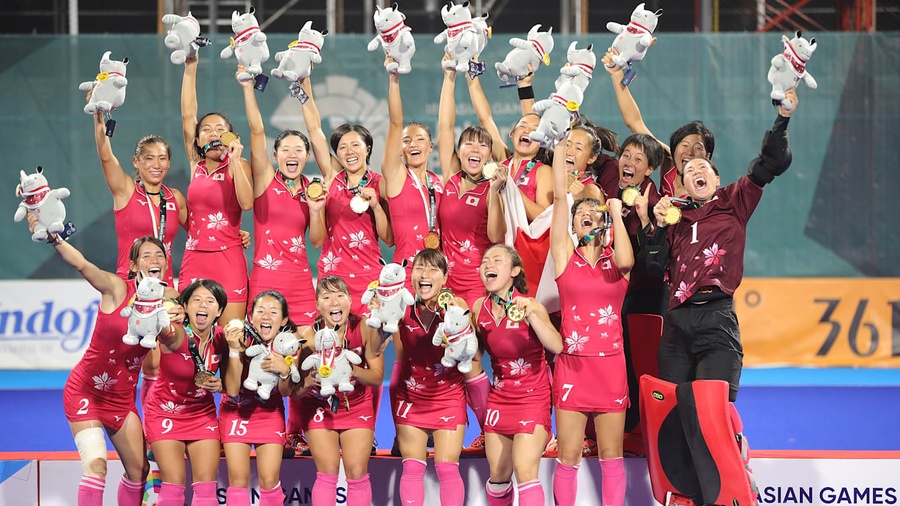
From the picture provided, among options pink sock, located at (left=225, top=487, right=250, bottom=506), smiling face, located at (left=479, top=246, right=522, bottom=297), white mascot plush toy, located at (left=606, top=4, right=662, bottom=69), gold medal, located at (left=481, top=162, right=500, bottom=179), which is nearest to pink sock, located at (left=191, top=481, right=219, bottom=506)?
pink sock, located at (left=225, top=487, right=250, bottom=506)

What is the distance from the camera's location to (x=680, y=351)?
4.44 metres

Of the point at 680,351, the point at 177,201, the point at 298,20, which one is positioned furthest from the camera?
the point at 298,20

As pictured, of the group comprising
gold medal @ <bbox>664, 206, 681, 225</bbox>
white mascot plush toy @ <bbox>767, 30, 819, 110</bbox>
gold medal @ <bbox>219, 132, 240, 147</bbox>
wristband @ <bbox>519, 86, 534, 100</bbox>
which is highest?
wristband @ <bbox>519, 86, 534, 100</bbox>

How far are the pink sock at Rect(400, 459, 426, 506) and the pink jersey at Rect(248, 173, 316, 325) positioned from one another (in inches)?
41.2

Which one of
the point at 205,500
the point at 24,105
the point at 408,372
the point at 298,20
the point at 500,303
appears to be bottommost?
the point at 205,500

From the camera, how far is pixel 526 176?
5121 mm

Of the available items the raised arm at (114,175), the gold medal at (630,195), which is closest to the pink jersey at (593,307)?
the gold medal at (630,195)

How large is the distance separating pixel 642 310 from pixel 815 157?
4929 millimetres

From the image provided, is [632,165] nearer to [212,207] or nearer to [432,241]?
[432,241]

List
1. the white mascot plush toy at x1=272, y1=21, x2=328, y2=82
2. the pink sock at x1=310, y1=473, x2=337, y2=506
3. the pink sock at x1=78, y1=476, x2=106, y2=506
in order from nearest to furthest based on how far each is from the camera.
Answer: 1. the pink sock at x1=310, y1=473, x2=337, y2=506
2. the pink sock at x1=78, y1=476, x2=106, y2=506
3. the white mascot plush toy at x1=272, y1=21, x2=328, y2=82

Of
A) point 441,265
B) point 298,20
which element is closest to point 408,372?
point 441,265

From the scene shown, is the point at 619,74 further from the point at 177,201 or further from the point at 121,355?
the point at 121,355

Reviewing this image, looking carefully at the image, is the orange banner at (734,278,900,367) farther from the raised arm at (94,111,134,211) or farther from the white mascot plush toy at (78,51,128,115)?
the white mascot plush toy at (78,51,128,115)

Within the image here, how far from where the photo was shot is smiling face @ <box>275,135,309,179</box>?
16.4ft
